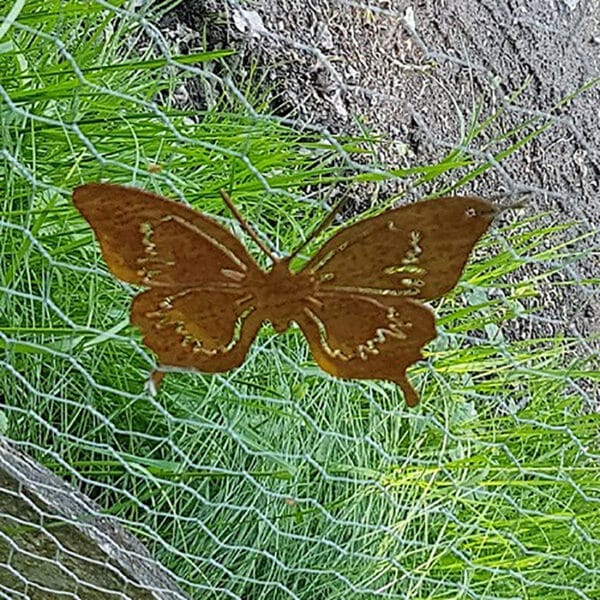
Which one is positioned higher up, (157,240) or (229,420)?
(157,240)

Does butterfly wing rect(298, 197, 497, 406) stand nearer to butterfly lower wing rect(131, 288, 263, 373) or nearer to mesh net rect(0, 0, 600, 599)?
butterfly lower wing rect(131, 288, 263, 373)

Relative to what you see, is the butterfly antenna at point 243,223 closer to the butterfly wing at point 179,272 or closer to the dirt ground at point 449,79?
the butterfly wing at point 179,272

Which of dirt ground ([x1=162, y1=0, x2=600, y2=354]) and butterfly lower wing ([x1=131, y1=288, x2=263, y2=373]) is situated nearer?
butterfly lower wing ([x1=131, y1=288, x2=263, y2=373])

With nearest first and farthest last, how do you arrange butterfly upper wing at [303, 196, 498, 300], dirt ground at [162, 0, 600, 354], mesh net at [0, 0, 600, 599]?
butterfly upper wing at [303, 196, 498, 300] < mesh net at [0, 0, 600, 599] < dirt ground at [162, 0, 600, 354]

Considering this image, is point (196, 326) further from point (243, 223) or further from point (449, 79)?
point (449, 79)

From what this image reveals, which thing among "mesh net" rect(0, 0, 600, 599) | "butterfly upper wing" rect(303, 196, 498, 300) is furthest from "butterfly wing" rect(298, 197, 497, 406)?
"mesh net" rect(0, 0, 600, 599)

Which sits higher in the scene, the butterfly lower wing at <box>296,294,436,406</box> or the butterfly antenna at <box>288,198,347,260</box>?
the butterfly antenna at <box>288,198,347,260</box>

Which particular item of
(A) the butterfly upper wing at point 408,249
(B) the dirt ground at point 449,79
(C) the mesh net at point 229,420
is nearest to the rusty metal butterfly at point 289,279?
(A) the butterfly upper wing at point 408,249

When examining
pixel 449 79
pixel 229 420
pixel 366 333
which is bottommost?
pixel 229 420

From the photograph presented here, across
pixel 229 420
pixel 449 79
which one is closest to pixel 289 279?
pixel 229 420
